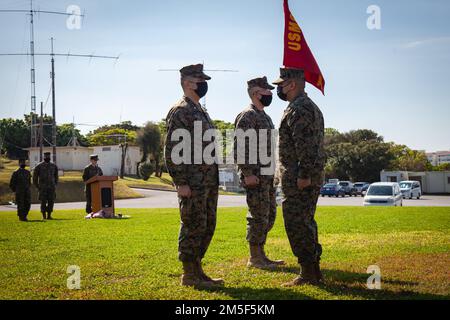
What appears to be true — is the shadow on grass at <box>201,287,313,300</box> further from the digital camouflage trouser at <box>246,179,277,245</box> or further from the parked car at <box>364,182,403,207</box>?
the parked car at <box>364,182,403,207</box>

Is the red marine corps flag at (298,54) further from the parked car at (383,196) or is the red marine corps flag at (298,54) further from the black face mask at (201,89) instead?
the parked car at (383,196)

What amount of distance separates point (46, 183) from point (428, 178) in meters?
60.1

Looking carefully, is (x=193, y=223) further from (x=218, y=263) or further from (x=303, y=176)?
(x=218, y=263)

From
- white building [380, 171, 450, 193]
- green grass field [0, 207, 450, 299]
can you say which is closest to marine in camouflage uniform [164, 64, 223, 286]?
green grass field [0, 207, 450, 299]

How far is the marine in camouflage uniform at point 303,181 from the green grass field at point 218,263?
0.41 meters

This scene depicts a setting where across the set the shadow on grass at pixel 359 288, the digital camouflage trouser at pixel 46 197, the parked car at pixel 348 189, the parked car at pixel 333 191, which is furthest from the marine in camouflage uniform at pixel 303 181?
the parked car at pixel 348 189

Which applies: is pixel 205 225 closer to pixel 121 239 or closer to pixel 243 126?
pixel 243 126

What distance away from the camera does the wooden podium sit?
17812 mm

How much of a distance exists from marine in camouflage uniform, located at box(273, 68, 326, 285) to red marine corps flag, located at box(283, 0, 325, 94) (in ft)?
1.60

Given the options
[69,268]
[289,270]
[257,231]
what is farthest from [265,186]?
[69,268]

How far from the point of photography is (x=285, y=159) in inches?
252

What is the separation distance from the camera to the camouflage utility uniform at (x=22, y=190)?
17047 millimetres

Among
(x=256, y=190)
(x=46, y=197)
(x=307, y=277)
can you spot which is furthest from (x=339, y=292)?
(x=46, y=197)
